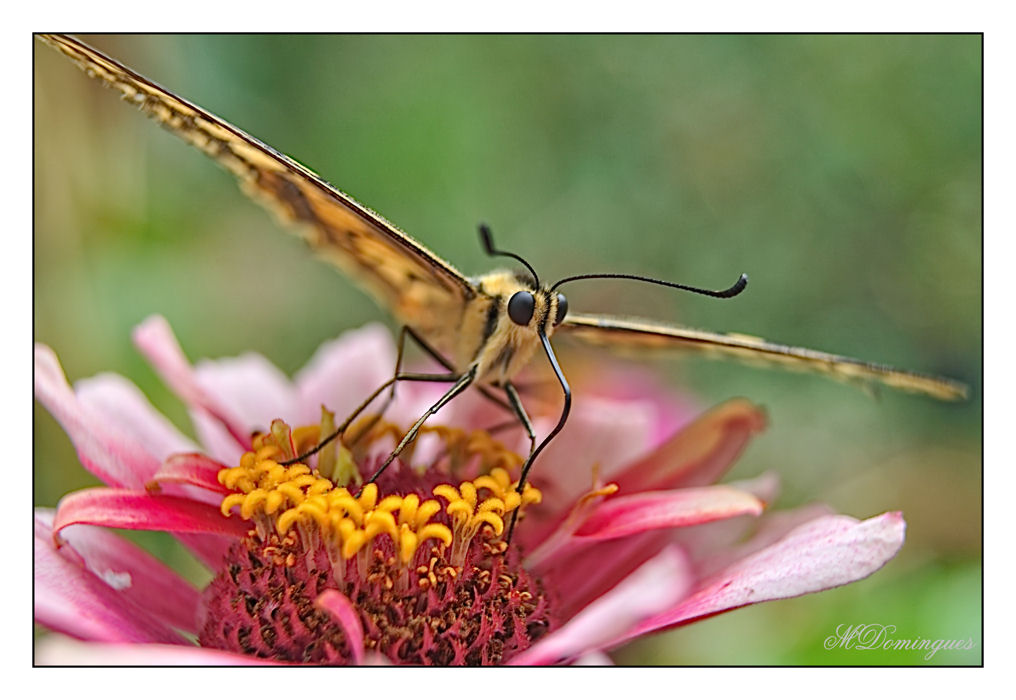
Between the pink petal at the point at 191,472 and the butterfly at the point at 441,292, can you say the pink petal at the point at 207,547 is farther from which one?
the butterfly at the point at 441,292

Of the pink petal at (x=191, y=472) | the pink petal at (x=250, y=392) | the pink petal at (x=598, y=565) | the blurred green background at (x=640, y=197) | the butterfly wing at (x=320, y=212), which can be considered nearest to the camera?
the butterfly wing at (x=320, y=212)

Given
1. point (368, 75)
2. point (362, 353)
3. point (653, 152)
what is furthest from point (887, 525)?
point (368, 75)

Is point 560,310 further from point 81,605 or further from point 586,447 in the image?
point 81,605

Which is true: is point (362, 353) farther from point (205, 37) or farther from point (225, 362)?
point (205, 37)

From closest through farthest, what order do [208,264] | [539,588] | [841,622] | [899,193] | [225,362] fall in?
[539,588]
[841,622]
[225,362]
[208,264]
[899,193]

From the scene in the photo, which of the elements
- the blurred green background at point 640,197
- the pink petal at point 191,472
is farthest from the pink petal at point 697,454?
the pink petal at point 191,472

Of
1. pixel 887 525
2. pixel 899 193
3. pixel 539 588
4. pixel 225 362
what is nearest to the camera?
pixel 887 525

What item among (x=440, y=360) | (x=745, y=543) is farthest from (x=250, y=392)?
(x=745, y=543)
